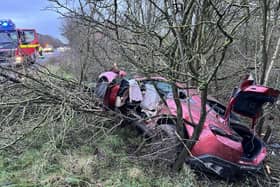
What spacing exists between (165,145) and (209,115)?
2.74ft

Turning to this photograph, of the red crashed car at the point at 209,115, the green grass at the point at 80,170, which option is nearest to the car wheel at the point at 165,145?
the red crashed car at the point at 209,115

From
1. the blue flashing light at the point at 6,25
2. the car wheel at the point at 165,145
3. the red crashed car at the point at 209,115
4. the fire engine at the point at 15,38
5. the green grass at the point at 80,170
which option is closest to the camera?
the green grass at the point at 80,170

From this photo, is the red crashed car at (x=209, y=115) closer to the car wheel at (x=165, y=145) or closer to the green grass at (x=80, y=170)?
the car wheel at (x=165, y=145)

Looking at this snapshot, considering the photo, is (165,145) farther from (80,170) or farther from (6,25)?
(6,25)

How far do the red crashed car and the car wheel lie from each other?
0.05m

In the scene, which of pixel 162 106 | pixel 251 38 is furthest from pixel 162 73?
pixel 251 38

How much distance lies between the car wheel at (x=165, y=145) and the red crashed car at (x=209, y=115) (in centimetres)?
5

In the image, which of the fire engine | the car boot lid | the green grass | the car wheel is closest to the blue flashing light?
the fire engine

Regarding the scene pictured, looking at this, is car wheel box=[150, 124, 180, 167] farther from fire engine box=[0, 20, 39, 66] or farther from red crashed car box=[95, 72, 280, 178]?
fire engine box=[0, 20, 39, 66]

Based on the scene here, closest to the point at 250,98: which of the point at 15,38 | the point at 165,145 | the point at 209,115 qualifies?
the point at 209,115

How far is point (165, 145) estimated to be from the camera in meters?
4.98

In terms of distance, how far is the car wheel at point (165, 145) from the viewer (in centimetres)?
493

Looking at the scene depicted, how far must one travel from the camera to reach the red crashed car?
15.5ft

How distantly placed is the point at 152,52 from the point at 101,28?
60.1 inches
